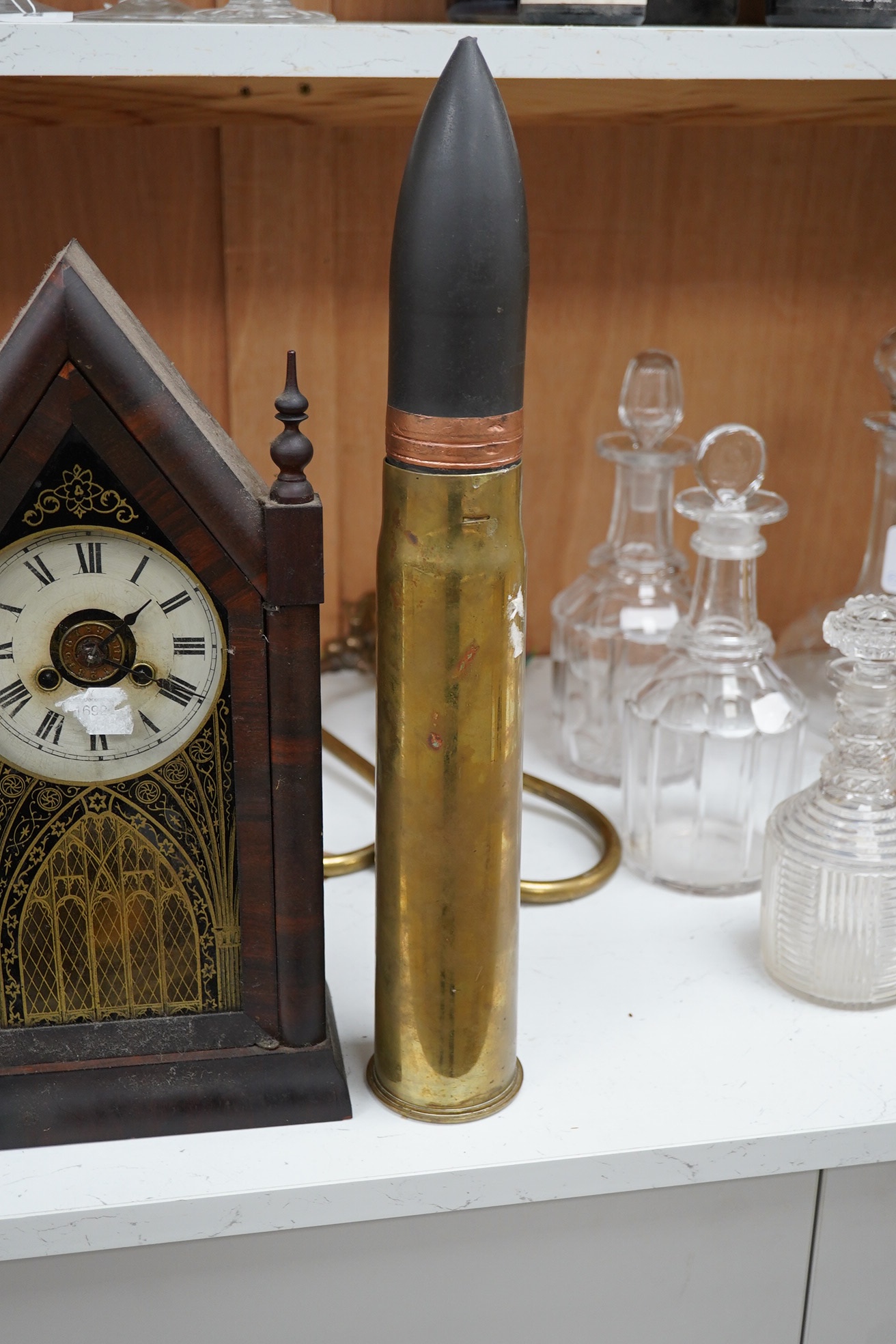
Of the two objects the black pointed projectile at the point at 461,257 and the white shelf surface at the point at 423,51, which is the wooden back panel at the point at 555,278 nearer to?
the white shelf surface at the point at 423,51

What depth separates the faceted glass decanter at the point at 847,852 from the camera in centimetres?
79

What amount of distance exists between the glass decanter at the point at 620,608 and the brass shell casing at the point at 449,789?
420 mm

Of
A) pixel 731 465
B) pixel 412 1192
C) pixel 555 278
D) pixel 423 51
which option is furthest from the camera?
pixel 555 278

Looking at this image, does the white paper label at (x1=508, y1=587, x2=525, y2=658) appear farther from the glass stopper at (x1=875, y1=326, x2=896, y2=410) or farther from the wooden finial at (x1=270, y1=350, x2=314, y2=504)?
the glass stopper at (x1=875, y1=326, x2=896, y2=410)

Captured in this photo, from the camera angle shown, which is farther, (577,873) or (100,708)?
(577,873)

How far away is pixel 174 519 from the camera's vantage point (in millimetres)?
623

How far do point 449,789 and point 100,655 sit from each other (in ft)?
0.57

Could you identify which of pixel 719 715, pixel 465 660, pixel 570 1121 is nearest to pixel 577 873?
pixel 719 715

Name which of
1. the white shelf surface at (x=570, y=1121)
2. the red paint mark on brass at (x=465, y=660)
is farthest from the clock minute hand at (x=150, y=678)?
the white shelf surface at (x=570, y=1121)

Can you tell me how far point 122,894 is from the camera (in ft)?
2.22

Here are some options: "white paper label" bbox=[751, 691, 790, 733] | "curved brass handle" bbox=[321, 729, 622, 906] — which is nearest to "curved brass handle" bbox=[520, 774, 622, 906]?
"curved brass handle" bbox=[321, 729, 622, 906]

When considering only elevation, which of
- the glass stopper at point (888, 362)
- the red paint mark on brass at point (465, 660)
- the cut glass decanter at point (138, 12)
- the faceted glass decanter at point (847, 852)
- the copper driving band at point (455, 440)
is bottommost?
the faceted glass decanter at point (847, 852)

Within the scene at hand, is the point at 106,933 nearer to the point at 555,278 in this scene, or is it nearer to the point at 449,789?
the point at 449,789

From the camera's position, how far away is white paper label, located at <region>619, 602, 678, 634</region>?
110cm
